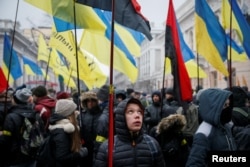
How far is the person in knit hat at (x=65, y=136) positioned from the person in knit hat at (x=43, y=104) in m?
1.24

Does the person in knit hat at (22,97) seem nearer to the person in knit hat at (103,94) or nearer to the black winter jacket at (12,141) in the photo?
the black winter jacket at (12,141)

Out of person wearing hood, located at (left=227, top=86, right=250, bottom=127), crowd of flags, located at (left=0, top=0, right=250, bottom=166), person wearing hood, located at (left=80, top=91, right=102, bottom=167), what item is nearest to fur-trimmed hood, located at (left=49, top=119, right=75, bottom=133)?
crowd of flags, located at (left=0, top=0, right=250, bottom=166)

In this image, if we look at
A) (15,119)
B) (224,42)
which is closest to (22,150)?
(15,119)

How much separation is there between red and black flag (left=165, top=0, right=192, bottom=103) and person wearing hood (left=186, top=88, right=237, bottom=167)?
1.54 m

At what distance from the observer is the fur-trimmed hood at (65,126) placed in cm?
372

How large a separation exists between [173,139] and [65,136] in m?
1.46

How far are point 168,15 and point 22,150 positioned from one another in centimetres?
254

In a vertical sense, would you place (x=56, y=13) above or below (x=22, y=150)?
above

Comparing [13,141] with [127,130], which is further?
[13,141]

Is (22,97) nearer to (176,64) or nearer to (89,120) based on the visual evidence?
(89,120)

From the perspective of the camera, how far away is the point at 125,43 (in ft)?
28.3

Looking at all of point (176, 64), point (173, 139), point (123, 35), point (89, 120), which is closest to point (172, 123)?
point (173, 139)

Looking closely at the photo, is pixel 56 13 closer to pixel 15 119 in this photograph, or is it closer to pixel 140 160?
pixel 15 119

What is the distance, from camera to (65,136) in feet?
12.3
